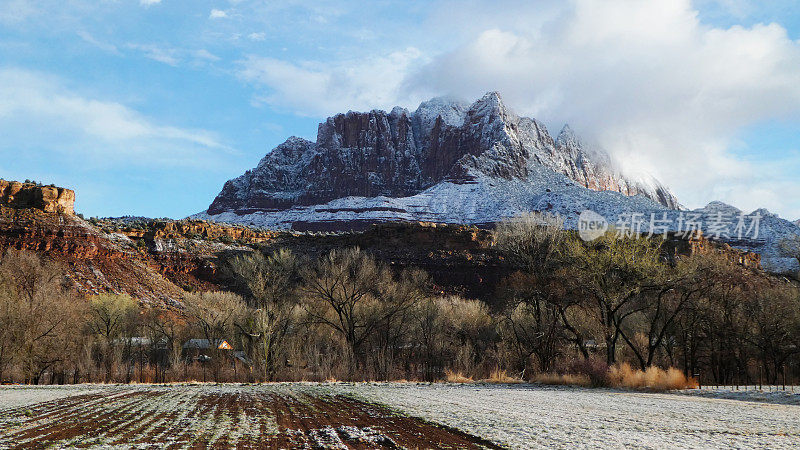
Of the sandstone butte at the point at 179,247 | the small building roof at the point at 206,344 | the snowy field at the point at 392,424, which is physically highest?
the sandstone butte at the point at 179,247

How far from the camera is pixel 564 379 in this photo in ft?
80.7

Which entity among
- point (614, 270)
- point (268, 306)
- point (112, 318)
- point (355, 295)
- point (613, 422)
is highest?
point (614, 270)

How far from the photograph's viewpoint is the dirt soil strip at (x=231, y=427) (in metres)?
8.12

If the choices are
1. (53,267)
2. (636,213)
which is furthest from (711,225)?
(53,267)

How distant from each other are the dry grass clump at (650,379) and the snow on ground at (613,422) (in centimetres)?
583

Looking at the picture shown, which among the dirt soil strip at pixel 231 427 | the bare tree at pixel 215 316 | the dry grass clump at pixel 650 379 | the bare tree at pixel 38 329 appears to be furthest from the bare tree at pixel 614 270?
the bare tree at pixel 38 329

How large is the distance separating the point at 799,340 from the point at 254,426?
118 ft

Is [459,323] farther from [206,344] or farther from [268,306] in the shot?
[206,344]

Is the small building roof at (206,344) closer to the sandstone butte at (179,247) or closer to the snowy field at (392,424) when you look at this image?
the sandstone butte at (179,247)

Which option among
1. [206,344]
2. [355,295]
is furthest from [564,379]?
[206,344]

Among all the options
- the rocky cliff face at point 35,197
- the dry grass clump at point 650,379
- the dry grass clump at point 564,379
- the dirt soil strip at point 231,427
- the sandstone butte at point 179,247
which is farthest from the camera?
the rocky cliff face at point 35,197

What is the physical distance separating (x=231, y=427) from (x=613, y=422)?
7246 mm

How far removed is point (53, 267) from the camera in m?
43.5

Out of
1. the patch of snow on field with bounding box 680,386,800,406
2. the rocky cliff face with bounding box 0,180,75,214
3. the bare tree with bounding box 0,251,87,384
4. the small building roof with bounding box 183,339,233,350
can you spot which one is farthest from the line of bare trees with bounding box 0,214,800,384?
the rocky cliff face with bounding box 0,180,75,214
